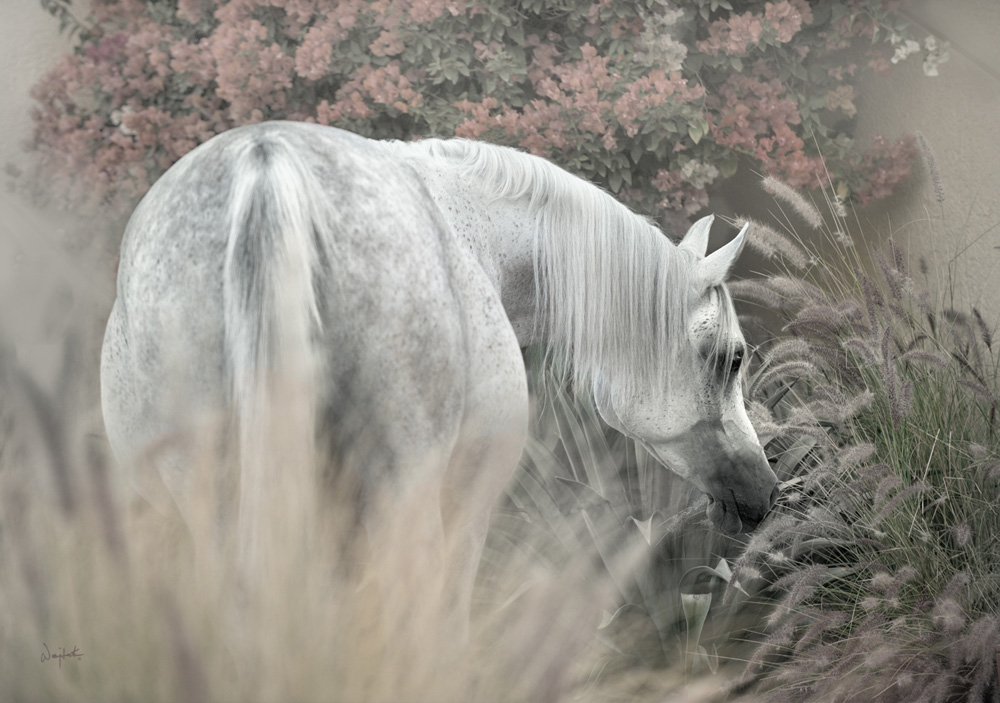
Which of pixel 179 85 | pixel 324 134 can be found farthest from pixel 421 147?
pixel 179 85

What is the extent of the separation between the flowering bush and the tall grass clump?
105 cm

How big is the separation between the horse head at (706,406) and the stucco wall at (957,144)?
59.4 inches

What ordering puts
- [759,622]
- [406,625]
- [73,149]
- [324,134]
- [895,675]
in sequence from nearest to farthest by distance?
[406,625]
[324,134]
[895,675]
[759,622]
[73,149]

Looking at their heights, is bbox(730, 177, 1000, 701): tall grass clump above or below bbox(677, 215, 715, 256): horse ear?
below

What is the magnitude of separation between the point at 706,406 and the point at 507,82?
66.8 inches

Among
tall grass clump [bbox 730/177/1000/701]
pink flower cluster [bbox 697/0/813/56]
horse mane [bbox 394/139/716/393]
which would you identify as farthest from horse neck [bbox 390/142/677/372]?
pink flower cluster [bbox 697/0/813/56]

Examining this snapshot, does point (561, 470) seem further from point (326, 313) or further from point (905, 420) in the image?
point (326, 313)

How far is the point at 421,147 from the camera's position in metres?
1.57

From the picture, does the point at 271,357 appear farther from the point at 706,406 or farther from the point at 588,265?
the point at 706,406

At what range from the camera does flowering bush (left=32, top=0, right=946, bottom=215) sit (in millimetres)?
3084

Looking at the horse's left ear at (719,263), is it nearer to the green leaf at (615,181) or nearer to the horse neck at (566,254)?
the horse neck at (566,254)

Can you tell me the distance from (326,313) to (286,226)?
Result: 136 mm
